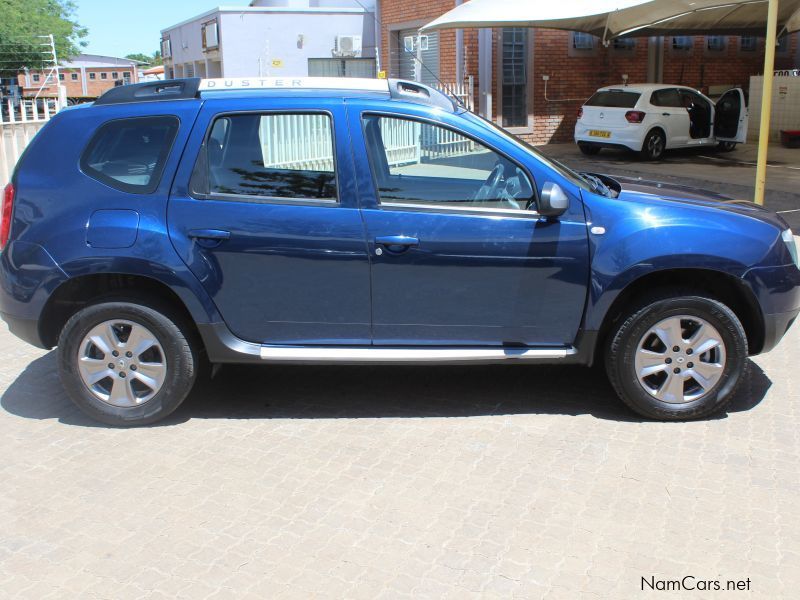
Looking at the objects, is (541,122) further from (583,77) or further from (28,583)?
(28,583)

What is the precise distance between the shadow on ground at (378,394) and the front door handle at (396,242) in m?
1.04

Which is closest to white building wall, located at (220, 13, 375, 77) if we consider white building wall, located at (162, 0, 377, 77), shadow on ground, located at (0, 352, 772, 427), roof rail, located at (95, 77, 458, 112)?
white building wall, located at (162, 0, 377, 77)

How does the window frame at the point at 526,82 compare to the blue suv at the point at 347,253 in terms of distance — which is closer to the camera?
the blue suv at the point at 347,253

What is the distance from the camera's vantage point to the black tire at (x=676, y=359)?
464 centimetres

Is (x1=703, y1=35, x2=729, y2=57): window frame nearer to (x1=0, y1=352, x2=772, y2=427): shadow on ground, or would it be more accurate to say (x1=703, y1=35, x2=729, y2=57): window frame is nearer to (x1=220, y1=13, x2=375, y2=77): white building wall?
(x1=220, y1=13, x2=375, y2=77): white building wall

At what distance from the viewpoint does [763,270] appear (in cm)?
467

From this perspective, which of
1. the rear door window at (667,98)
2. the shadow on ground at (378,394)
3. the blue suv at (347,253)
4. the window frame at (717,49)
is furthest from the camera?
the window frame at (717,49)

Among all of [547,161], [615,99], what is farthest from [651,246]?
[615,99]

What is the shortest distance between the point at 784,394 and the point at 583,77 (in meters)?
18.8

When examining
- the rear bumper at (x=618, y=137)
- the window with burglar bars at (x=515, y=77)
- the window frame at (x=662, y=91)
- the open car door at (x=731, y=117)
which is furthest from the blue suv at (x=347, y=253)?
the window with burglar bars at (x=515, y=77)

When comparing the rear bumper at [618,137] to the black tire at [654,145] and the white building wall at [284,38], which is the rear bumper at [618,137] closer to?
the black tire at [654,145]

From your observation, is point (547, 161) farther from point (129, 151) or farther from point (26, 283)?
point (26, 283)

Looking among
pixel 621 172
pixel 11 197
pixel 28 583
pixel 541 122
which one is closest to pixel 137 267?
pixel 11 197

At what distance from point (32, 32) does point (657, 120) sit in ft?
124
